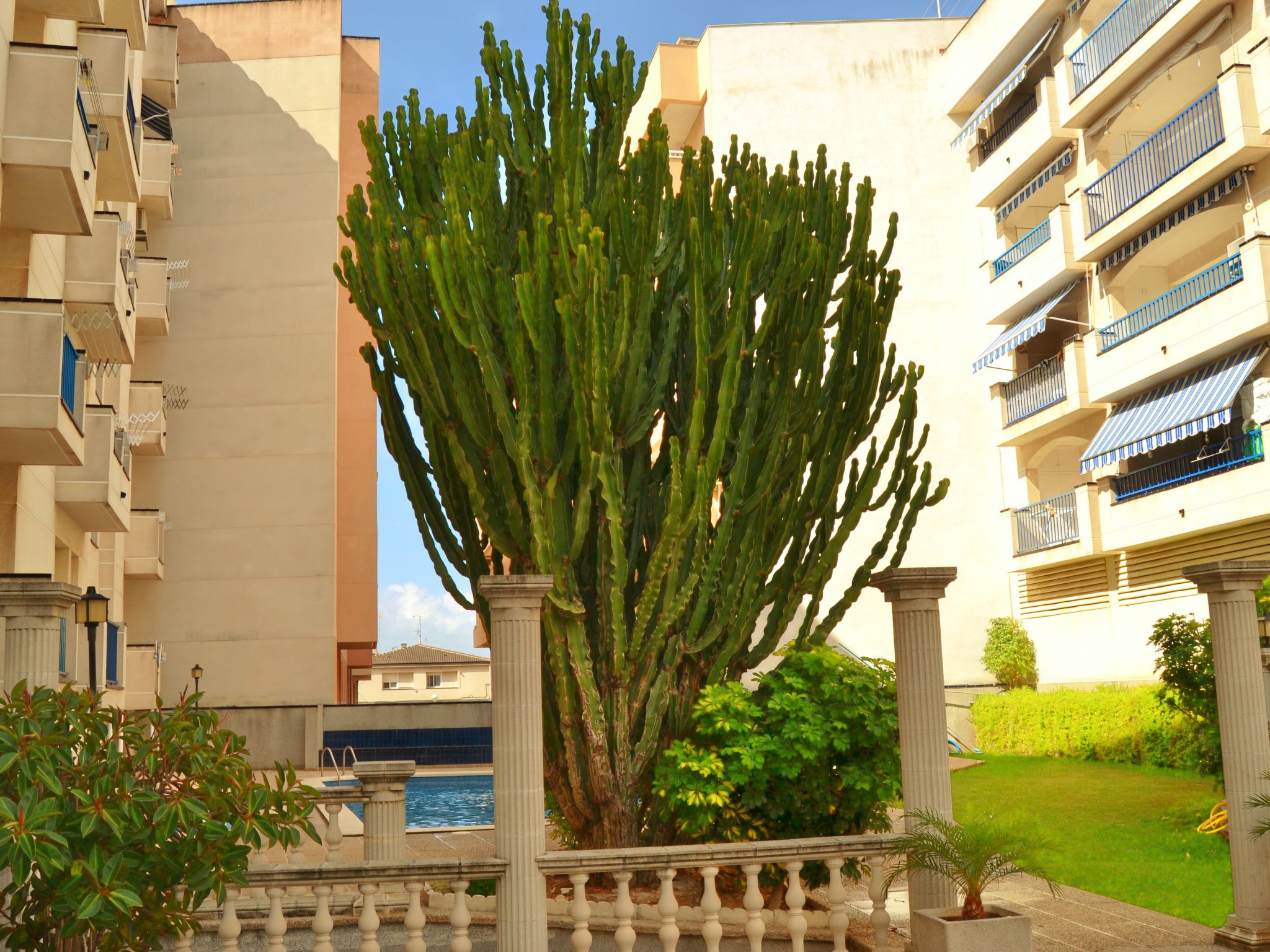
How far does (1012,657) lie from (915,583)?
2105 centimetres

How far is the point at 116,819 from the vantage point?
593 cm

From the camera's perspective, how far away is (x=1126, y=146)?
972 inches

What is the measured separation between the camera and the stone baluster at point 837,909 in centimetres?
759

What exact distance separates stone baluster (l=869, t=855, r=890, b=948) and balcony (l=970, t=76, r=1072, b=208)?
69.7ft

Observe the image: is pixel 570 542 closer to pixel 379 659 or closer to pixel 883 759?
pixel 883 759

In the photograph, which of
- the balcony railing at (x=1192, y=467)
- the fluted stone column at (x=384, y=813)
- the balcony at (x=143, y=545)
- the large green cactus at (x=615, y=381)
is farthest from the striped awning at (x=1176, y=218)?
the balcony at (x=143, y=545)

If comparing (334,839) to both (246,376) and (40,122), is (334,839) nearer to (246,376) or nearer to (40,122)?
(40,122)

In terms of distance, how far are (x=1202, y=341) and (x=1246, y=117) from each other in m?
3.76

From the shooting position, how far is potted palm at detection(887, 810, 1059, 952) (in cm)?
717

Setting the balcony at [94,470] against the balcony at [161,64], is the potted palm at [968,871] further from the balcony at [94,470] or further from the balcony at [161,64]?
the balcony at [161,64]

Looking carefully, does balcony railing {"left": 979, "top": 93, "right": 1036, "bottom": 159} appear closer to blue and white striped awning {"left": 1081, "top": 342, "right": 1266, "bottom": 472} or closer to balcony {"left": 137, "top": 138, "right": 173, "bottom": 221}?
blue and white striped awning {"left": 1081, "top": 342, "right": 1266, "bottom": 472}

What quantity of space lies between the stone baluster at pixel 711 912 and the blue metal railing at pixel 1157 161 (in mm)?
17330

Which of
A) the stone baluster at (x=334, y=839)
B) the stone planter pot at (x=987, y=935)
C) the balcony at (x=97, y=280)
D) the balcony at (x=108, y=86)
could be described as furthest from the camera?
the balcony at (x=97, y=280)

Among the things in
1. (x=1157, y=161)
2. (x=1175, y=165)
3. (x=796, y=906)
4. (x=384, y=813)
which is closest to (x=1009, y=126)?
(x=1157, y=161)
